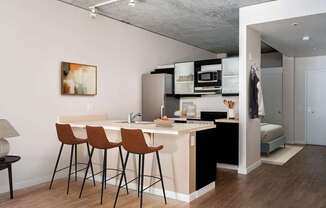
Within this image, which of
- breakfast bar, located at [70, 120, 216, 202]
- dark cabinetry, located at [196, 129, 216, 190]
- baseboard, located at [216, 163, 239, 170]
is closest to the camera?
breakfast bar, located at [70, 120, 216, 202]

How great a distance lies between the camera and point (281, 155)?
644 centimetres

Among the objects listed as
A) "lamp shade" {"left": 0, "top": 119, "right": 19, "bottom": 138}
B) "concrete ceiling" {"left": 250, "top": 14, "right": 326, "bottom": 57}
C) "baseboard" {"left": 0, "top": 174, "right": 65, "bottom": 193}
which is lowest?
"baseboard" {"left": 0, "top": 174, "right": 65, "bottom": 193}

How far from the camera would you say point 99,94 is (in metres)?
5.14

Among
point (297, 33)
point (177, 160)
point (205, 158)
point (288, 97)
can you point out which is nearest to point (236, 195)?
point (205, 158)

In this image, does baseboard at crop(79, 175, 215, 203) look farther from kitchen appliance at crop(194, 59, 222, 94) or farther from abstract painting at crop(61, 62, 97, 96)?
kitchen appliance at crop(194, 59, 222, 94)

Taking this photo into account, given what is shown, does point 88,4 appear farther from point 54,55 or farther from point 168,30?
point 168,30

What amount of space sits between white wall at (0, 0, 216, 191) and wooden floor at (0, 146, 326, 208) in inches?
21.3

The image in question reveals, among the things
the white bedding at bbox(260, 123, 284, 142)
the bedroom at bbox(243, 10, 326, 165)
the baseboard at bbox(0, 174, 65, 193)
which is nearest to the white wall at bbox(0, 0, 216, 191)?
the baseboard at bbox(0, 174, 65, 193)

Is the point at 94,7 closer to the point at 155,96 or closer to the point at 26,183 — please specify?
the point at 155,96

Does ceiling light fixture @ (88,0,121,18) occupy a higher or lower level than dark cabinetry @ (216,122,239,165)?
higher

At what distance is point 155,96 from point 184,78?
0.83 m

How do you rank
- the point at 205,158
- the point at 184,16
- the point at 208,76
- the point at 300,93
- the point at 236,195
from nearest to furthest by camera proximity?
the point at 236,195 < the point at 205,158 < the point at 184,16 < the point at 208,76 < the point at 300,93

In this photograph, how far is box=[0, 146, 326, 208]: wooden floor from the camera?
11.0 feet

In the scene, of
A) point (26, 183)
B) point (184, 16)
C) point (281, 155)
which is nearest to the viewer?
point (26, 183)
